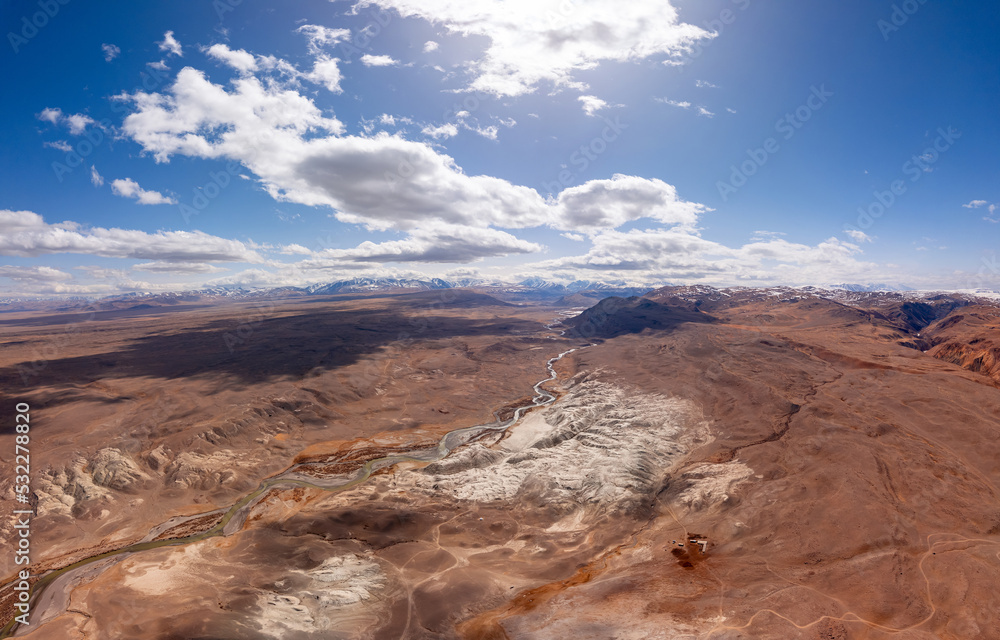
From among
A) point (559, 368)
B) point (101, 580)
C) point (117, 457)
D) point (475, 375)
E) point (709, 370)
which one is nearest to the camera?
point (101, 580)

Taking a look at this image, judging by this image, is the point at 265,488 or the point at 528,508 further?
the point at 265,488

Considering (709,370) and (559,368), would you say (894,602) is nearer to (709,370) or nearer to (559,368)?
(709,370)

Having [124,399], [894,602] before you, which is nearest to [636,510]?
[894,602]

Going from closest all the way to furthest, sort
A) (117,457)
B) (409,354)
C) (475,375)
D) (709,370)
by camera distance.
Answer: (117,457), (709,370), (475,375), (409,354)

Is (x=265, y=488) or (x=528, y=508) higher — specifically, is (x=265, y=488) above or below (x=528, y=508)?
above

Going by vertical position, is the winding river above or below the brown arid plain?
below
